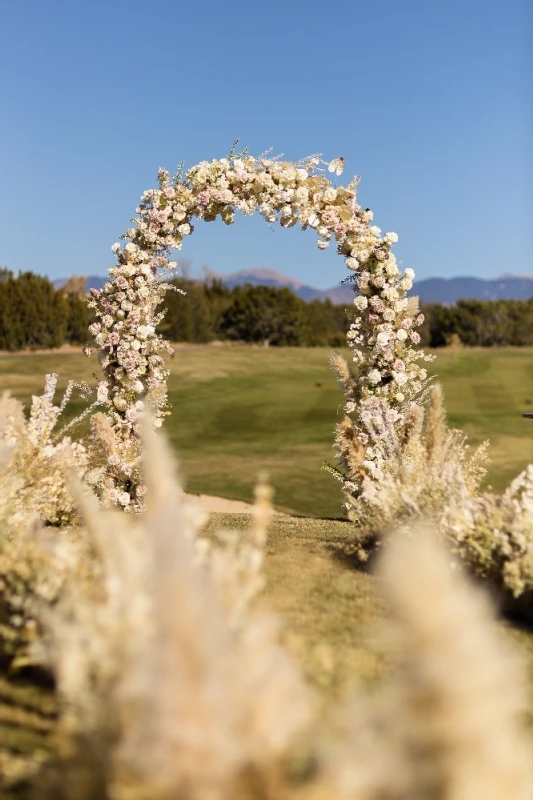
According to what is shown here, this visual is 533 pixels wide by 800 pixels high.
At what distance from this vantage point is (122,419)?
9.90 metres

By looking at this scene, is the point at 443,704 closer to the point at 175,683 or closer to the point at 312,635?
the point at 175,683

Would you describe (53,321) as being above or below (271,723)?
above

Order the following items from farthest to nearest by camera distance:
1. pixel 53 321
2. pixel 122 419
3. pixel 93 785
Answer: pixel 53 321
pixel 122 419
pixel 93 785

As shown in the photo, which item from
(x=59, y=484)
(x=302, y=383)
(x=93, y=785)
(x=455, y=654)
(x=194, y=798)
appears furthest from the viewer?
(x=302, y=383)

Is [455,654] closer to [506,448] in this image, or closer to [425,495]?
[425,495]

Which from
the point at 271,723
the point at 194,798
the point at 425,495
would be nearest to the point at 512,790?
the point at 271,723

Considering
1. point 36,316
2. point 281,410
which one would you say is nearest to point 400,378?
point 281,410

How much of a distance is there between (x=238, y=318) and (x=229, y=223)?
51.0 meters

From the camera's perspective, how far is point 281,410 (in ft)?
95.4

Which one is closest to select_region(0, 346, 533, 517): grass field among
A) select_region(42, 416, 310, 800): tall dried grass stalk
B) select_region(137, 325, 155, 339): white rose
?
select_region(137, 325, 155, 339): white rose

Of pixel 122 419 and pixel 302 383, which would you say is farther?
pixel 302 383

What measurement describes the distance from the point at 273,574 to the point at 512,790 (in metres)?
3.75

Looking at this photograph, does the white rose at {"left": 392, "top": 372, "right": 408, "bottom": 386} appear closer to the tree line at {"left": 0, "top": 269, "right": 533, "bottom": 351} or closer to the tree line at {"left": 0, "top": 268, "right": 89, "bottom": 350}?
the tree line at {"left": 0, "top": 269, "right": 533, "bottom": 351}

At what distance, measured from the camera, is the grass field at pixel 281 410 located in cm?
1811
